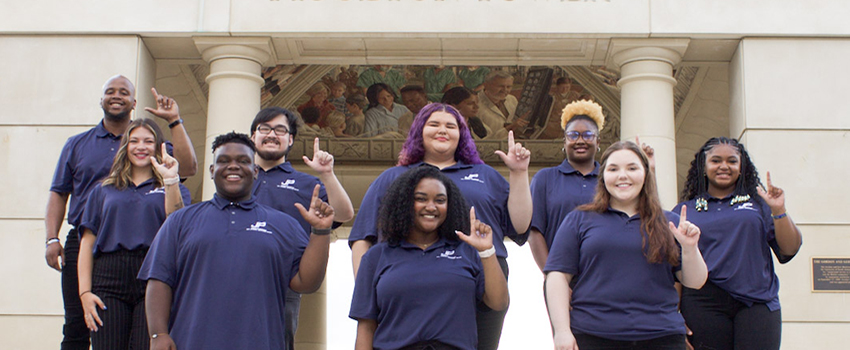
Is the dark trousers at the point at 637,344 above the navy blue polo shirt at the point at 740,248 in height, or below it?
below

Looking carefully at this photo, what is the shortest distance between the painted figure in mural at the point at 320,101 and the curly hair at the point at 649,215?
9.88 meters

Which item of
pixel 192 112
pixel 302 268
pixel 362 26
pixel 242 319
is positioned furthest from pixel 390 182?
pixel 192 112

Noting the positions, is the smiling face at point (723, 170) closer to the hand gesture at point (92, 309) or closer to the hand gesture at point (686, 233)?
the hand gesture at point (686, 233)

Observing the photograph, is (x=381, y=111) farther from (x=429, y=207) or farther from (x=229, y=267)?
(x=229, y=267)

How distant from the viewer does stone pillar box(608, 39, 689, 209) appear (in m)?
11.0

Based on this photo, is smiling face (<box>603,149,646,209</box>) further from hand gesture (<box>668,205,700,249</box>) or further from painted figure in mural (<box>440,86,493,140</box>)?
painted figure in mural (<box>440,86,493,140</box>)

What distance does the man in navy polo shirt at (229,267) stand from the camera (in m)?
5.32

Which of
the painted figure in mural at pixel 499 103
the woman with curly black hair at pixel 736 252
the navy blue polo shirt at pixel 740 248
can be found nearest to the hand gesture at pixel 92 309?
the woman with curly black hair at pixel 736 252

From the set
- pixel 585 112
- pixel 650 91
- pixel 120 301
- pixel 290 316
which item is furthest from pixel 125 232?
pixel 650 91

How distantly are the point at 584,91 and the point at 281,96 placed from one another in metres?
→ 4.13

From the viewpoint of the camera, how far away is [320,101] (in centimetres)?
1554

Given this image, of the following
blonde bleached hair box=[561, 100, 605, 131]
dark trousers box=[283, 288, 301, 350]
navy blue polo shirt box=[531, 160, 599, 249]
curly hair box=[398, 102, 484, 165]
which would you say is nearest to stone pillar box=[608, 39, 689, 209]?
blonde bleached hair box=[561, 100, 605, 131]

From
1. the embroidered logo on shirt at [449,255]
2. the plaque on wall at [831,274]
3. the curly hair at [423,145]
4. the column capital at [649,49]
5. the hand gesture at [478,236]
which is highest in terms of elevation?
the column capital at [649,49]

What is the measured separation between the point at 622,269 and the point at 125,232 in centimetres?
276
